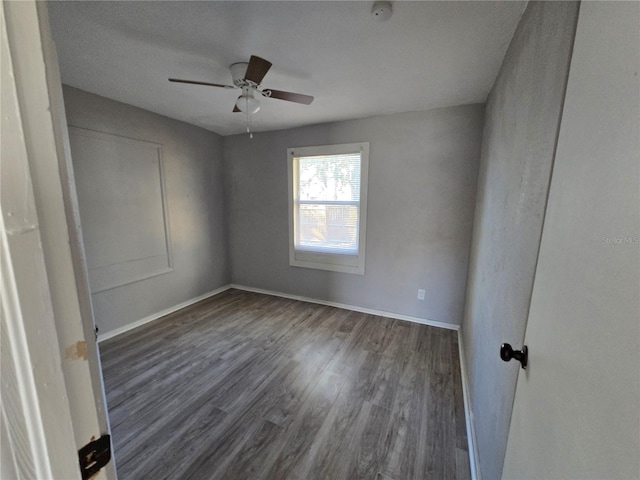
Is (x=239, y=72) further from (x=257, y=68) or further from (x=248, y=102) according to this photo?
(x=257, y=68)

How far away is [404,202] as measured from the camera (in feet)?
9.36

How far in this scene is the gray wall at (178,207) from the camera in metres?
2.49

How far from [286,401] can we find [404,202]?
2.26 m

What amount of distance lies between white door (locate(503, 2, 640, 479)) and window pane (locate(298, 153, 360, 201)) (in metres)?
2.49

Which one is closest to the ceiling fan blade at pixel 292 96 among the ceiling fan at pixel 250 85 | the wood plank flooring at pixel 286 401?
the ceiling fan at pixel 250 85

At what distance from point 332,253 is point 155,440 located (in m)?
2.40

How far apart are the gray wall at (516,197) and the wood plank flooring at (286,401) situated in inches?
16.2

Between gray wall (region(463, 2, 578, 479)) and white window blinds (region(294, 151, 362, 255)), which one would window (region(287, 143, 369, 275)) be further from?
gray wall (region(463, 2, 578, 479))

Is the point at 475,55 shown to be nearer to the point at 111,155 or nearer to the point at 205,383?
the point at 205,383

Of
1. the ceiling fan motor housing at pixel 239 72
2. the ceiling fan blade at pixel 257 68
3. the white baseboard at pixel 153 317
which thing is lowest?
the white baseboard at pixel 153 317

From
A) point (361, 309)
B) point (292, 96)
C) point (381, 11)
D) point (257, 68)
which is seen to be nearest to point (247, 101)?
point (292, 96)

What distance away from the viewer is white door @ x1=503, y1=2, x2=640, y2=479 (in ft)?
1.19

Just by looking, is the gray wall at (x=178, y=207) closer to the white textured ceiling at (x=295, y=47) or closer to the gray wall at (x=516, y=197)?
the white textured ceiling at (x=295, y=47)

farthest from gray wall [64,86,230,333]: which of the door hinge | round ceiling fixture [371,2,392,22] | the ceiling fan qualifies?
the door hinge
